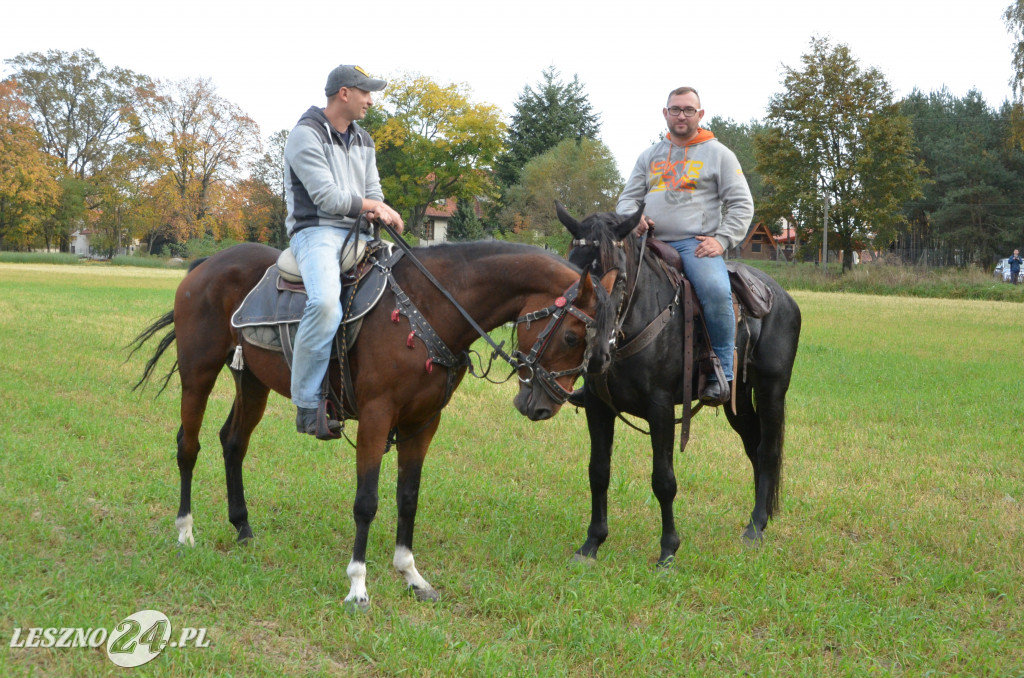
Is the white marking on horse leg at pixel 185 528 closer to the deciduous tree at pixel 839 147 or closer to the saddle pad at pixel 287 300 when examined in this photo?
the saddle pad at pixel 287 300

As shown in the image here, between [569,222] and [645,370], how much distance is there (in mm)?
1143

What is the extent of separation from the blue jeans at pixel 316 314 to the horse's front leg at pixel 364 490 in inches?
15.7

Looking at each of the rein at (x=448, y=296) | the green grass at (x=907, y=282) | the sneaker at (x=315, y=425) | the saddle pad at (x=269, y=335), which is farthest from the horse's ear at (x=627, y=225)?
the green grass at (x=907, y=282)

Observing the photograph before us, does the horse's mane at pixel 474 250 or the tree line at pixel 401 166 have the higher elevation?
the tree line at pixel 401 166

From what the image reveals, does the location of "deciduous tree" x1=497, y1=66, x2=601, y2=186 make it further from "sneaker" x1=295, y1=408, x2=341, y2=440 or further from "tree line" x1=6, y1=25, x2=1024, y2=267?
"sneaker" x1=295, y1=408, x2=341, y2=440

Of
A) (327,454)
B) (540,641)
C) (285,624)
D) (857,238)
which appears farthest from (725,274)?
(857,238)

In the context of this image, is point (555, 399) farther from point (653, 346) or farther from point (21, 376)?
point (21, 376)

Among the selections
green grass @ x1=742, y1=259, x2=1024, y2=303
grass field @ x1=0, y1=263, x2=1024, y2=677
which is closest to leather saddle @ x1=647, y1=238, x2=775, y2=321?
grass field @ x1=0, y1=263, x2=1024, y2=677

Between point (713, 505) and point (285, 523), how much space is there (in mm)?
3450

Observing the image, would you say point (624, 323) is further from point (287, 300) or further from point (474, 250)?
point (287, 300)

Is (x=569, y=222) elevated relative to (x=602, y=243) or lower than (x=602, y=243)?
elevated

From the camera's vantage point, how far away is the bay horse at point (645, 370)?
4754mm

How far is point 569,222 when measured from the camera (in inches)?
182

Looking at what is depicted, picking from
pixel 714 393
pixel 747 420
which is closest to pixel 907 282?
pixel 747 420
